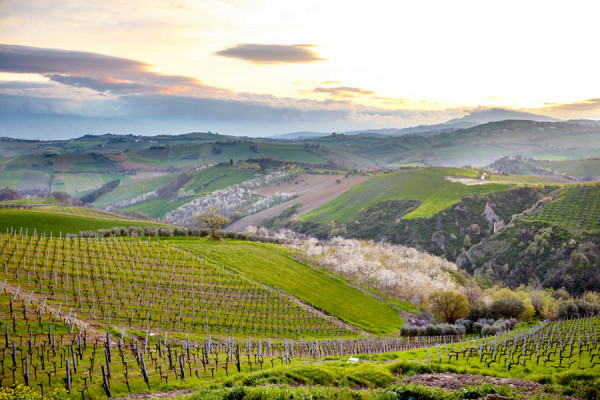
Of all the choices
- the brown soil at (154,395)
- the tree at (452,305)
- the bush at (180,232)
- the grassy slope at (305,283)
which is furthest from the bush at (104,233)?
the brown soil at (154,395)

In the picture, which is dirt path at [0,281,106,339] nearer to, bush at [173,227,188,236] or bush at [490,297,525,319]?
bush at [173,227,188,236]

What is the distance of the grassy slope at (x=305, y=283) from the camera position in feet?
294

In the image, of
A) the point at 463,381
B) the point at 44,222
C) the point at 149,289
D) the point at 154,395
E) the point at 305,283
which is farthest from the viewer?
the point at 44,222

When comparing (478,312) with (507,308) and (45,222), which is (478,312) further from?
(45,222)

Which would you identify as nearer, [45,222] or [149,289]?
[149,289]

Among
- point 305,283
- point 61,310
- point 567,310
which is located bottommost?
point 567,310

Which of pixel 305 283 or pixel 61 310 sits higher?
pixel 61 310

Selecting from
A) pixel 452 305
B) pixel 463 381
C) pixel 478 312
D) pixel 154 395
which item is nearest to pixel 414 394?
pixel 463 381

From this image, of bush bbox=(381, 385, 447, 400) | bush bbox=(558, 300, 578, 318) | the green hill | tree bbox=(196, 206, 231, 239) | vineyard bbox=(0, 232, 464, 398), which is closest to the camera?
bush bbox=(381, 385, 447, 400)

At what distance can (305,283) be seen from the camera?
100312mm

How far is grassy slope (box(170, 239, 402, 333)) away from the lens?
3524 inches

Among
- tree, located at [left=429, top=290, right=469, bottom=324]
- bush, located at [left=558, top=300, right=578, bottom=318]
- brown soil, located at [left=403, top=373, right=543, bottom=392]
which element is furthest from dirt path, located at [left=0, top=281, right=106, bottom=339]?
bush, located at [left=558, top=300, right=578, bottom=318]

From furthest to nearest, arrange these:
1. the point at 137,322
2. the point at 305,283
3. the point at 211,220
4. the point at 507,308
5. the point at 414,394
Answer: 1. the point at 211,220
2. the point at 305,283
3. the point at 507,308
4. the point at 137,322
5. the point at 414,394

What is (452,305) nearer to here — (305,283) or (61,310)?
(305,283)
